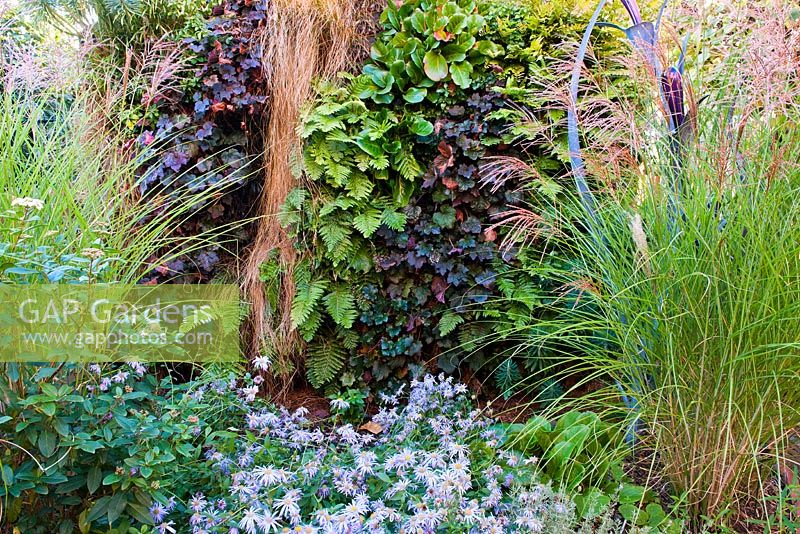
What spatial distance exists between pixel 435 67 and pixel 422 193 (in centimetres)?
52

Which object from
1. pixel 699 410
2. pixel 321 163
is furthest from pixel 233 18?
pixel 699 410

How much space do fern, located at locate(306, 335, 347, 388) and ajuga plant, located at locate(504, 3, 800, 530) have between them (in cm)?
120

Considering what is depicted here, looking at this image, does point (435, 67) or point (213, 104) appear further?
point (213, 104)

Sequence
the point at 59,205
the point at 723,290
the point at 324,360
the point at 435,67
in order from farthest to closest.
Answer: the point at 324,360 → the point at 435,67 → the point at 59,205 → the point at 723,290

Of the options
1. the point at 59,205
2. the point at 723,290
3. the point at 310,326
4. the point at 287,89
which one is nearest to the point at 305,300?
the point at 310,326

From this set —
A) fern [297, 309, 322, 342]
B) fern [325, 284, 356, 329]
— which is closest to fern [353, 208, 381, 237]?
fern [325, 284, 356, 329]

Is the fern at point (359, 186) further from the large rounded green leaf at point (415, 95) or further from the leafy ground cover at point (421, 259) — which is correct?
the large rounded green leaf at point (415, 95)

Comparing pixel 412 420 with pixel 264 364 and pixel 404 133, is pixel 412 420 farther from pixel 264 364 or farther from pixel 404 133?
pixel 404 133

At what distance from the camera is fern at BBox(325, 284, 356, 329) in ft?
8.06

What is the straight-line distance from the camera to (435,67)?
244 cm

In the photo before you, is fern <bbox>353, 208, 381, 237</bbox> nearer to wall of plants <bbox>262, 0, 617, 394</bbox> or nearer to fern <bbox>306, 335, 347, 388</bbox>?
wall of plants <bbox>262, 0, 617, 394</bbox>

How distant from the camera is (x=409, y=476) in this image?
5.27ft

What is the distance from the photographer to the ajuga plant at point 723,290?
4.82 ft

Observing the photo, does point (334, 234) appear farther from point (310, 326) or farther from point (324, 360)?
point (324, 360)
